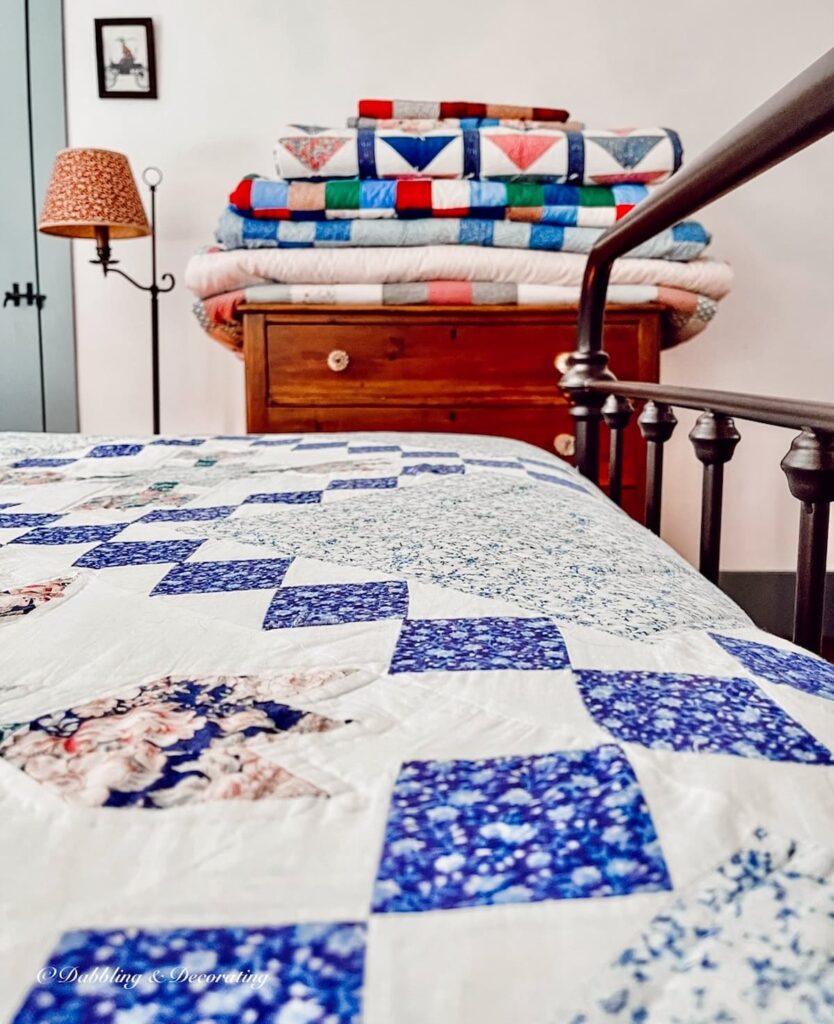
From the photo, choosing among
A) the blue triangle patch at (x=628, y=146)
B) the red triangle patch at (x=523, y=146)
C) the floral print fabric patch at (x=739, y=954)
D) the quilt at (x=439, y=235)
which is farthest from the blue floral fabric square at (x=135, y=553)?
the blue triangle patch at (x=628, y=146)

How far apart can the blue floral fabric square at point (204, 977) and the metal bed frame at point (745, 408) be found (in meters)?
0.39

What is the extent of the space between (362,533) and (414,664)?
0.28 metres

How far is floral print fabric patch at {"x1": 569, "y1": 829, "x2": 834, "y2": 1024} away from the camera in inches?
8.2

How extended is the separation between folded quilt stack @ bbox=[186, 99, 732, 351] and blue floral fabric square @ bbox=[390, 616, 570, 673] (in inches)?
58.6

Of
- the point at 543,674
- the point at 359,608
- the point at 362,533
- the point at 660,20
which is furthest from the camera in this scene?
the point at 660,20

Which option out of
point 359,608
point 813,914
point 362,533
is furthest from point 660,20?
point 813,914

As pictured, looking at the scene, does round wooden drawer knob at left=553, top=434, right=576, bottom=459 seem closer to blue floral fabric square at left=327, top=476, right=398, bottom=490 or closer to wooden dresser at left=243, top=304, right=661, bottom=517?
wooden dresser at left=243, top=304, right=661, bottom=517

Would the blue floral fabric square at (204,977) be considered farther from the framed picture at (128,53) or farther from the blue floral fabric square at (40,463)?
the framed picture at (128,53)

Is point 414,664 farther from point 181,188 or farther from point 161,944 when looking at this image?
Result: point 181,188

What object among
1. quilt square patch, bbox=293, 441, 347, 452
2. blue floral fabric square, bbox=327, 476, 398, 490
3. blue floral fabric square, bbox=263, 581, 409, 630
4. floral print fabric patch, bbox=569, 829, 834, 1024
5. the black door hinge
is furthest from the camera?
the black door hinge

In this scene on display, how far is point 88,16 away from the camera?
2363 mm

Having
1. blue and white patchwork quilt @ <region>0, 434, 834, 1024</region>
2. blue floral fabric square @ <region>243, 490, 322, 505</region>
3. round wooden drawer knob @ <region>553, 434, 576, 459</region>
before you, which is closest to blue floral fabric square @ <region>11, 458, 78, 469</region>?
blue floral fabric square @ <region>243, 490, 322, 505</region>

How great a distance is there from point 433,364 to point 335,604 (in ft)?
4.63

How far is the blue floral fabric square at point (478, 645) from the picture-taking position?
394 mm
